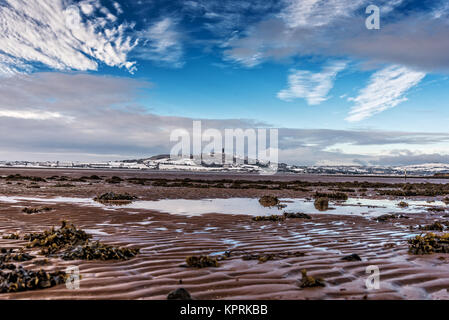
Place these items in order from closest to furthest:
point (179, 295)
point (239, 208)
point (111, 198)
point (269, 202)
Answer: point (179, 295), point (239, 208), point (269, 202), point (111, 198)

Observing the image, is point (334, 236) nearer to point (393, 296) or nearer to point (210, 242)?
point (210, 242)

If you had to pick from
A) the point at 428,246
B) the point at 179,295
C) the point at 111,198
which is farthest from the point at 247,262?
the point at 111,198

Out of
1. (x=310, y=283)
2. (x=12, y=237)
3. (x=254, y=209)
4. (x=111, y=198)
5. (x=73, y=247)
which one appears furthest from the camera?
(x=111, y=198)

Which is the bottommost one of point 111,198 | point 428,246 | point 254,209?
point 254,209

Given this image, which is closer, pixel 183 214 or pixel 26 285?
pixel 26 285

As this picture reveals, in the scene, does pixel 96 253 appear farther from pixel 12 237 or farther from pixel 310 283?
pixel 310 283

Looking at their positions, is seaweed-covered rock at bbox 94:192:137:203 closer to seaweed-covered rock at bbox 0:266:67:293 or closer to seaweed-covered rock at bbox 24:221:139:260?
seaweed-covered rock at bbox 24:221:139:260

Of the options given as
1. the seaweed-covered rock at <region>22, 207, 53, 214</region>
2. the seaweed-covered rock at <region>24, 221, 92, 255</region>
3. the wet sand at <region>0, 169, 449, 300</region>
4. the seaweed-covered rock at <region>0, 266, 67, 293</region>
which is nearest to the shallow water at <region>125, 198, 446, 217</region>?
the wet sand at <region>0, 169, 449, 300</region>
